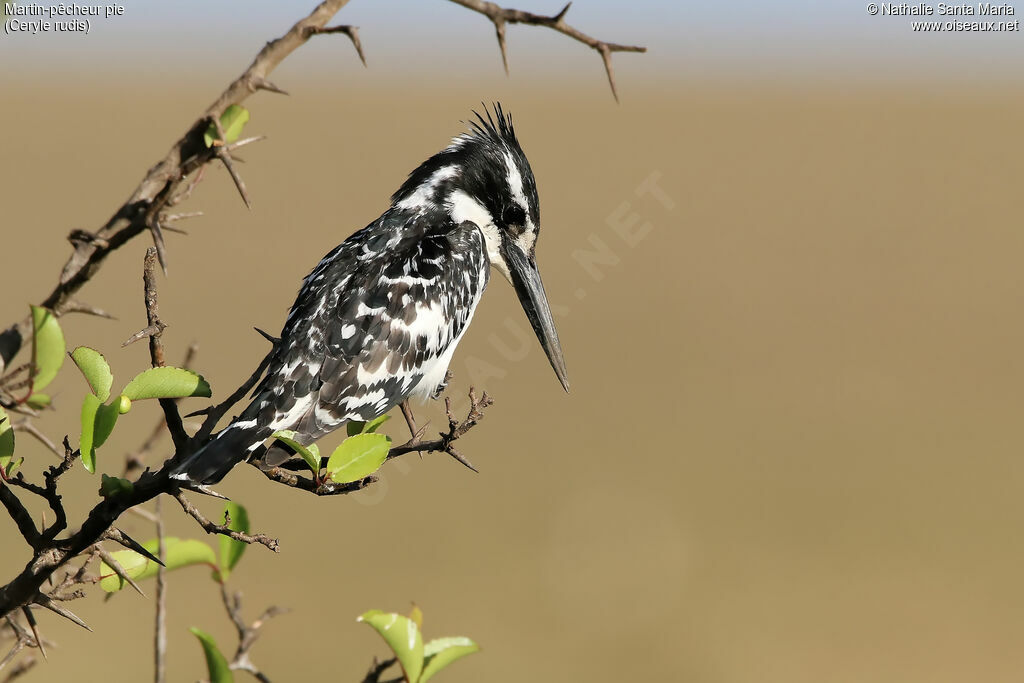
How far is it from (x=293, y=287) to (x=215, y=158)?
20696 mm

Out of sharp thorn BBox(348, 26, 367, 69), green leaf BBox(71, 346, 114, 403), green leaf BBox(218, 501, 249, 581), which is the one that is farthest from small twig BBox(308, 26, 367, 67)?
green leaf BBox(218, 501, 249, 581)

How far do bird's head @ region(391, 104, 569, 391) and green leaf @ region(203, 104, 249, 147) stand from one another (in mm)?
2700

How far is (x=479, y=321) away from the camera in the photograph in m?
17.7

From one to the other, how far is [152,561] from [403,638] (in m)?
0.62

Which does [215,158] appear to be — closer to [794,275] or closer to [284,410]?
[284,410]

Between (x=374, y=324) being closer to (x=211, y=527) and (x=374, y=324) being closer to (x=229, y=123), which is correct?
(x=211, y=527)

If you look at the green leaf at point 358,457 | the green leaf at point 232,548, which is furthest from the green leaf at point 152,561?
the green leaf at point 358,457

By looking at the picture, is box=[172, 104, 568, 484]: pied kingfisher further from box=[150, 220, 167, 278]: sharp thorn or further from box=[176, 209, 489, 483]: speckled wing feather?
box=[150, 220, 167, 278]: sharp thorn

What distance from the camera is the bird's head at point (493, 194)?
4.60 meters

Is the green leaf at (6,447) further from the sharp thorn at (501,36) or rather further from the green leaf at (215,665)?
the sharp thorn at (501,36)

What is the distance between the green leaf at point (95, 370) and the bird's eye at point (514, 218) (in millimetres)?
2886

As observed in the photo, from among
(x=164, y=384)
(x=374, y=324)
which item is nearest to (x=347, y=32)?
(x=164, y=384)

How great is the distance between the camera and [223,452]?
8.95ft

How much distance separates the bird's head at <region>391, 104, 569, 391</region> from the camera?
4.60 meters
